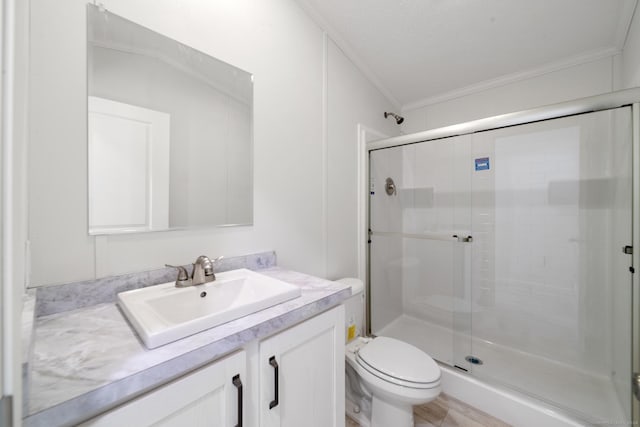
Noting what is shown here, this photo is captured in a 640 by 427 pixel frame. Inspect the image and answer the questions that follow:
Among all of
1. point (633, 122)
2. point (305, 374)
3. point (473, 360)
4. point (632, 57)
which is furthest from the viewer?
point (473, 360)

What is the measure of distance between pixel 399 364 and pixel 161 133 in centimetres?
159

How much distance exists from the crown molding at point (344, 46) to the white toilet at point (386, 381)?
1.89 m

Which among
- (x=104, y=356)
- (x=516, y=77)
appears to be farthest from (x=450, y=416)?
(x=516, y=77)

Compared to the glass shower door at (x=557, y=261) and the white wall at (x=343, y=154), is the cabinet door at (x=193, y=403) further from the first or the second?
the glass shower door at (x=557, y=261)

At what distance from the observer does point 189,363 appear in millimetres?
600

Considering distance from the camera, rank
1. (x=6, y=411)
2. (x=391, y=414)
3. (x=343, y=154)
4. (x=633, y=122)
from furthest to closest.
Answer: (x=343, y=154) < (x=391, y=414) < (x=633, y=122) < (x=6, y=411)

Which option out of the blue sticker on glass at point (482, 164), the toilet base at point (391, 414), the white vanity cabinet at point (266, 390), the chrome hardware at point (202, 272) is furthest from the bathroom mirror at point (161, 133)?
the blue sticker on glass at point (482, 164)

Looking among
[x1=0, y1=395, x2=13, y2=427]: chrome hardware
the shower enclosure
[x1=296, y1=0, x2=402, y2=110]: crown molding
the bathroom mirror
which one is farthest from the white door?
the shower enclosure

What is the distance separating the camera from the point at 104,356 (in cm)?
59

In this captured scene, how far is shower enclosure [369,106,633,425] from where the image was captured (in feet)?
4.83

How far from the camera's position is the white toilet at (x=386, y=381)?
1229 millimetres

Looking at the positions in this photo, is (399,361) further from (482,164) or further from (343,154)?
(482,164)

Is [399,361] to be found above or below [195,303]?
below

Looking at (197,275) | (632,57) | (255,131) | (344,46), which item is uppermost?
(344,46)
